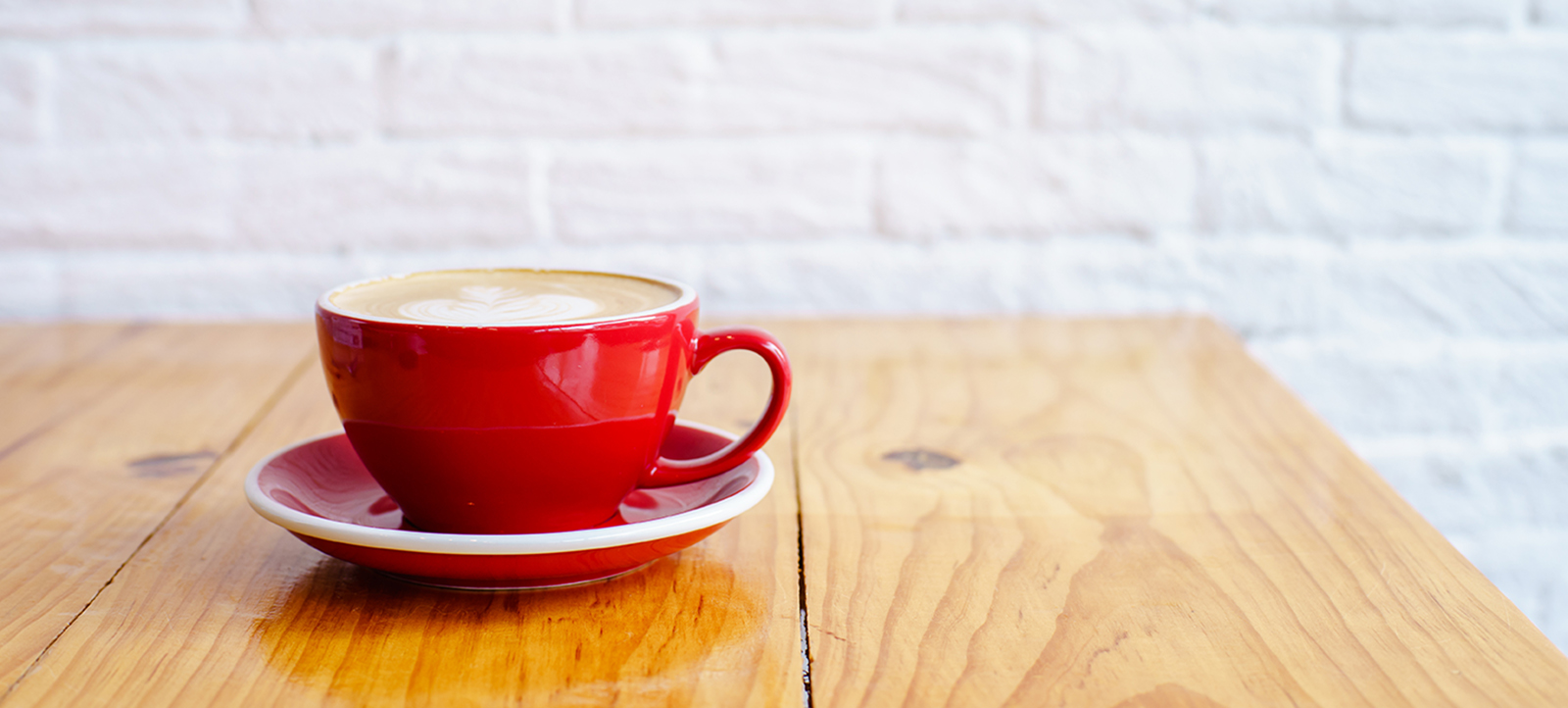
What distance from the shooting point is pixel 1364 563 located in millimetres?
474

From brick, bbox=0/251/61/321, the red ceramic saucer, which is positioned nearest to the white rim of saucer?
the red ceramic saucer

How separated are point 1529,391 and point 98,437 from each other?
113cm

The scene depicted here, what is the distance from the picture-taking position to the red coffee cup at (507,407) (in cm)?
42

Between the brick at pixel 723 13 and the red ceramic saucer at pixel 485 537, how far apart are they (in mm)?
583

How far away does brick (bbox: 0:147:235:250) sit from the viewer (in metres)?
1.00

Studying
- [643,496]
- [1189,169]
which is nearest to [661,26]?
[1189,169]

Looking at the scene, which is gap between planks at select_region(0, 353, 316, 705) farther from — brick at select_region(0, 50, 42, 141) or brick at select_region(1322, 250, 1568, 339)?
brick at select_region(1322, 250, 1568, 339)

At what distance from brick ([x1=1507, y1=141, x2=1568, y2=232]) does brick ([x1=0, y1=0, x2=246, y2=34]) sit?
1084 millimetres

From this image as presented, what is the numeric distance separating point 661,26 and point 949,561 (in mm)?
648

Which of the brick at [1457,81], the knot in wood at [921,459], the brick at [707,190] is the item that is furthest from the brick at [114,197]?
the brick at [1457,81]

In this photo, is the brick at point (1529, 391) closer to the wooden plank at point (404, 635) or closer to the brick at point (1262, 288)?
the brick at point (1262, 288)

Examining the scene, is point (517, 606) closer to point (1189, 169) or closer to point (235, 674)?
point (235, 674)

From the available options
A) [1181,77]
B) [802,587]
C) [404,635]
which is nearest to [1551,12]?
[1181,77]

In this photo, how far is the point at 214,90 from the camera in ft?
3.26
